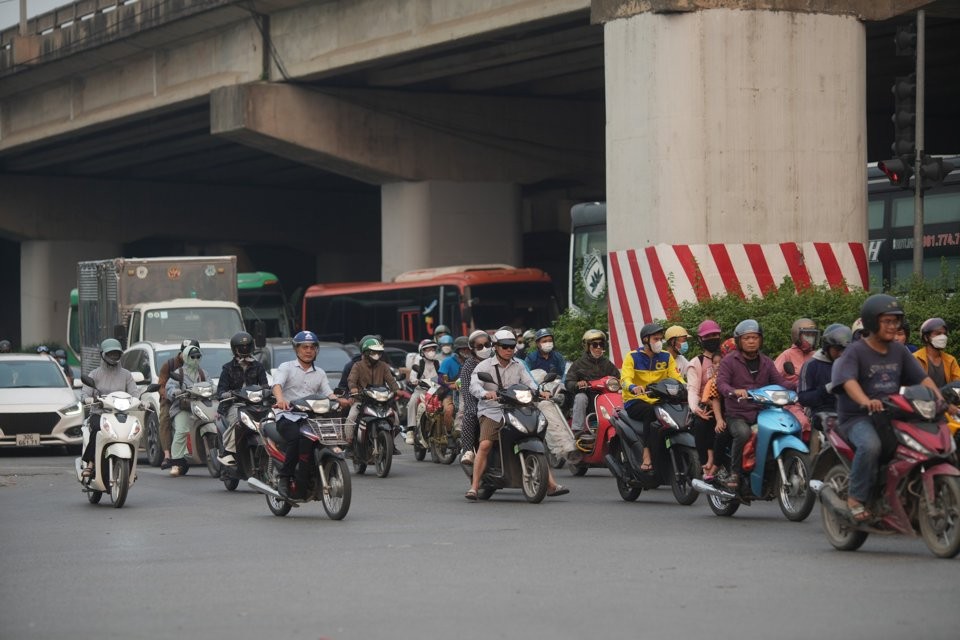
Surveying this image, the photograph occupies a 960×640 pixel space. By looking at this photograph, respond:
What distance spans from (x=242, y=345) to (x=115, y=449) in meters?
2.12

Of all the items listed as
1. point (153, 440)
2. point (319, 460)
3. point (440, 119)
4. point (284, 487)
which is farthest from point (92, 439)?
point (440, 119)

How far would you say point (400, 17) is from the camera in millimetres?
30812

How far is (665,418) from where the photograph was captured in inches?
576

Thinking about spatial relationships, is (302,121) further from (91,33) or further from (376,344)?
(376,344)

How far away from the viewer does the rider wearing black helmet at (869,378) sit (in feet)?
34.7

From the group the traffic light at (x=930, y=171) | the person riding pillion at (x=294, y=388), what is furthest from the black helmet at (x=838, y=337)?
the traffic light at (x=930, y=171)

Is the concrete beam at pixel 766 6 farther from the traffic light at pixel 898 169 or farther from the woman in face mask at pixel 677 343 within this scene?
the woman in face mask at pixel 677 343

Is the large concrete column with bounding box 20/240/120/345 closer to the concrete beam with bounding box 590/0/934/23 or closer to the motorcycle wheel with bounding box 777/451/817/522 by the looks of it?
the concrete beam with bounding box 590/0/934/23

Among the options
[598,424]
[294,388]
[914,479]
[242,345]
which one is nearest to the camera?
[914,479]

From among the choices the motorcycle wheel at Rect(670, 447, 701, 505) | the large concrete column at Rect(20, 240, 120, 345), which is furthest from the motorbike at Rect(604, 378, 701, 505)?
the large concrete column at Rect(20, 240, 120, 345)

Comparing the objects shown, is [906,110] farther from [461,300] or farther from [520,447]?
[461,300]

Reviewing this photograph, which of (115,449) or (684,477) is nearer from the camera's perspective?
(684,477)

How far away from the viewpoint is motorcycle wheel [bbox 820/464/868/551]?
36.1ft

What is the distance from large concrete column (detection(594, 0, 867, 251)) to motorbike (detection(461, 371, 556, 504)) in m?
7.06
